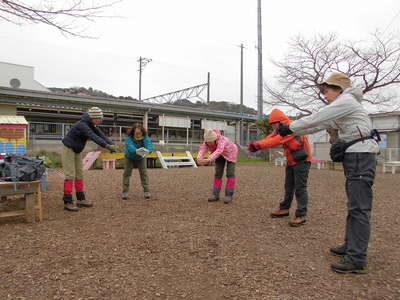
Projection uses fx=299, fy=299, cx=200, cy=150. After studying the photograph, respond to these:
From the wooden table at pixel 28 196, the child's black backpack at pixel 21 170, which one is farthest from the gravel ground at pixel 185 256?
the child's black backpack at pixel 21 170

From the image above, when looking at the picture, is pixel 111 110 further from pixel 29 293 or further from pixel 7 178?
pixel 29 293

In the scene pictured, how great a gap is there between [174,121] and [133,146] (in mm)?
19690

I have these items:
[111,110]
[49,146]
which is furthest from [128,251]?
[111,110]

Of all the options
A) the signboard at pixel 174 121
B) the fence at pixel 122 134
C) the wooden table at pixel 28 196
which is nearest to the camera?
the wooden table at pixel 28 196

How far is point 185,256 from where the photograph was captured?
2.89m

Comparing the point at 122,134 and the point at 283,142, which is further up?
the point at 122,134

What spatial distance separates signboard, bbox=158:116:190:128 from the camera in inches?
944

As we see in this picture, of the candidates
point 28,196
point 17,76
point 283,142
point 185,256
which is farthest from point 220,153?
point 17,76

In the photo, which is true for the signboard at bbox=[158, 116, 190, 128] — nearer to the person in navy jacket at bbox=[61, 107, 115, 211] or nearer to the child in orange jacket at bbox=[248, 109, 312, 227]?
the person in navy jacket at bbox=[61, 107, 115, 211]

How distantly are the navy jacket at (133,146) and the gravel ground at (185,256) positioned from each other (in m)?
1.01

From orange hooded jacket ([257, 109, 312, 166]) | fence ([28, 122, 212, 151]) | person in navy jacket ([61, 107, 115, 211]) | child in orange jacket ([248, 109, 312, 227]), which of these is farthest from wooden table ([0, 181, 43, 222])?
fence ([28, 122, 212, 151])

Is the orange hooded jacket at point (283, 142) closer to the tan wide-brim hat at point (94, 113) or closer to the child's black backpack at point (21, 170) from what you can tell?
the tan wide-brim hat at point (94, 113)

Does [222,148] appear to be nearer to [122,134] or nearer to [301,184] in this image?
[301,184]

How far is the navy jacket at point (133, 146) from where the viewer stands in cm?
546
